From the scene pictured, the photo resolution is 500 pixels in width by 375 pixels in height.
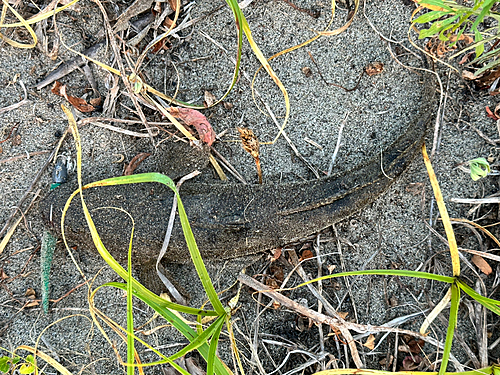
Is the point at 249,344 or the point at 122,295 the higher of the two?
the point at 122,295

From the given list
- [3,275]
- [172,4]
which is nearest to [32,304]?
[3,275]

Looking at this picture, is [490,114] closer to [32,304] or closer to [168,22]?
[168,22]

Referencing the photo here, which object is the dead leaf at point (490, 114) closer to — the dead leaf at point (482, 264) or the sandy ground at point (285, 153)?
the sandy ground at point (285, 153)

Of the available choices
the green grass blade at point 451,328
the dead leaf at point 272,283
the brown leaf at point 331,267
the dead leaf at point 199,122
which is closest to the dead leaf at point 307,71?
the dead leaf at point 199,122

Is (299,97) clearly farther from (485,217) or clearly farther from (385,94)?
(485,217)

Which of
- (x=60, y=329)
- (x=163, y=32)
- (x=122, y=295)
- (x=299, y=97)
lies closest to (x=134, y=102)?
(x=163, y=32)

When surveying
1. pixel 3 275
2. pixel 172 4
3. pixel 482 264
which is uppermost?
pixel 172 4

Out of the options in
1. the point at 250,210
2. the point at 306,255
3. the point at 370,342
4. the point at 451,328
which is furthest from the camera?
the point at 306,255
